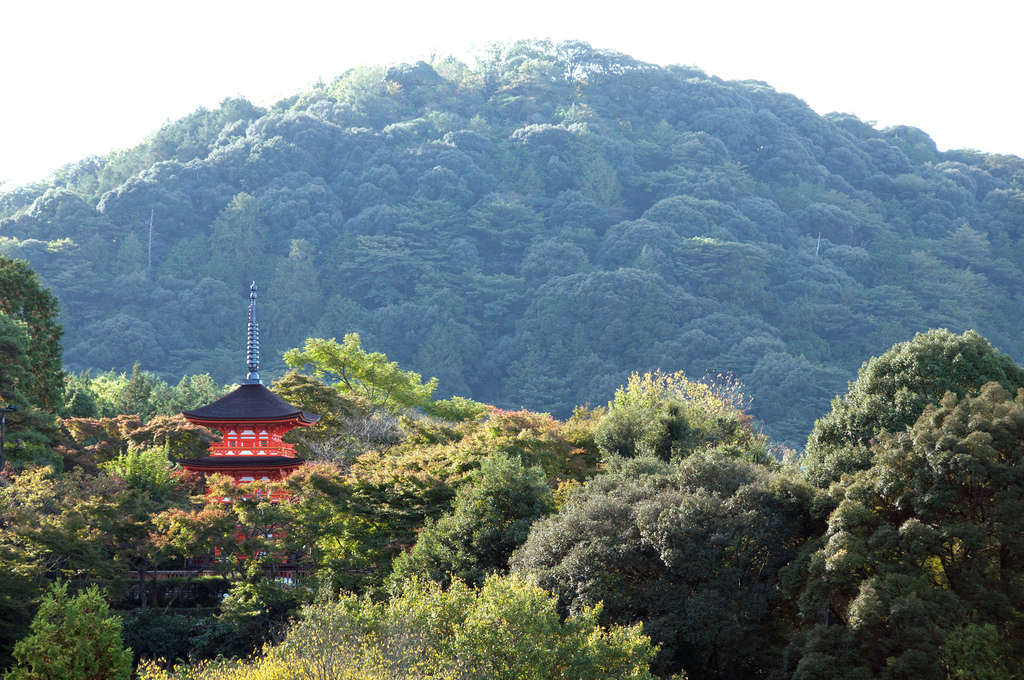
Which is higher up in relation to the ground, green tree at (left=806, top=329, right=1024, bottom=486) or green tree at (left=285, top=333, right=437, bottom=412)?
green tree at (left=806, top=329, right=1024, bottom=486)

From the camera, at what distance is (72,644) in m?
17.0


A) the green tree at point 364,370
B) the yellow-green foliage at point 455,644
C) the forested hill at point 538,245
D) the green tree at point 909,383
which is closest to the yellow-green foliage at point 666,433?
the green tree at point 909,383

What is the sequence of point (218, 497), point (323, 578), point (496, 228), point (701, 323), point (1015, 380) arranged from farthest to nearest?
point (496, 228) < point (701, 323) < point (218, 497) < point (323, 578) < point (1015, 380)

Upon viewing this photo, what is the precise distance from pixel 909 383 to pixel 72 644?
1659cm

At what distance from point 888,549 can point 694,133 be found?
7675cm

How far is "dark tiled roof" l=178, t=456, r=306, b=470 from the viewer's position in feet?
86.3

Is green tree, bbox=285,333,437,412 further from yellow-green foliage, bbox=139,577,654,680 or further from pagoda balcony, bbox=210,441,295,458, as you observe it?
yellow-green foliage, bbox=139,577,654,680

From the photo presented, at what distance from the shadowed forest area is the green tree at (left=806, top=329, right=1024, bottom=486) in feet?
0.25

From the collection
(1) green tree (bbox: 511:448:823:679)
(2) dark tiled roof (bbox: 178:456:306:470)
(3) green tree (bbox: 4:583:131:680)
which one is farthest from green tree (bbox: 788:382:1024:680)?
(2) dark tiled roof (bbox: 178:456:306:470)

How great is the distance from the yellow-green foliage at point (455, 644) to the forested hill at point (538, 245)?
48831 mm

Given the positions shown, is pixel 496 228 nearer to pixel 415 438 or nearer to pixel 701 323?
pixel 701 323

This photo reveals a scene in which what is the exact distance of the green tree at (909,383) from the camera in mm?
19031

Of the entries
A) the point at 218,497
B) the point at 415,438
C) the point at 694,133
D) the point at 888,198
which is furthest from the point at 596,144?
the point at 218,497

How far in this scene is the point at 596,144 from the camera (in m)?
86.6
